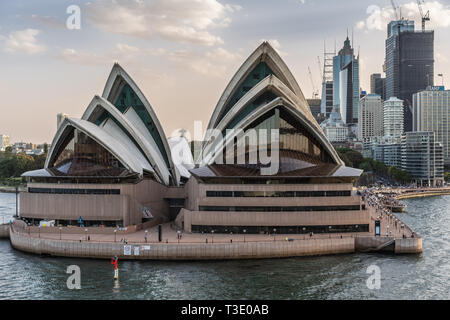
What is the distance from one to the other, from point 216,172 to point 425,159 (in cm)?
12229

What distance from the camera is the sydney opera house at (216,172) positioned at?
45.3m

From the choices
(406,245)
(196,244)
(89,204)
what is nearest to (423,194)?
(406,245)

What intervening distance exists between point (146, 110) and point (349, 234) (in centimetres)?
3062

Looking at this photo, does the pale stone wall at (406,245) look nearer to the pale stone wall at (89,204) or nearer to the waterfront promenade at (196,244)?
the waterfront promenade at (196,244)

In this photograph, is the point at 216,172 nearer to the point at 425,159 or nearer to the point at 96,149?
the point at 96,149

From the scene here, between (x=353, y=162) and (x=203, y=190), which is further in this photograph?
(x=353, y=162)

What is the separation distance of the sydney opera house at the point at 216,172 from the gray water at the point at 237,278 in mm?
6633

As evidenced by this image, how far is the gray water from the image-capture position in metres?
30.6

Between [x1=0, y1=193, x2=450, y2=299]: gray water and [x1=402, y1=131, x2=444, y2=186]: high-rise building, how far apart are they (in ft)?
378

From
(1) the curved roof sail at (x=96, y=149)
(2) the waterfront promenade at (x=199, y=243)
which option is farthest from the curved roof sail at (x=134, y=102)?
(2) the waterfront promenade at (x=199, y=243)

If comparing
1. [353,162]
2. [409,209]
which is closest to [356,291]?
[409,209]
